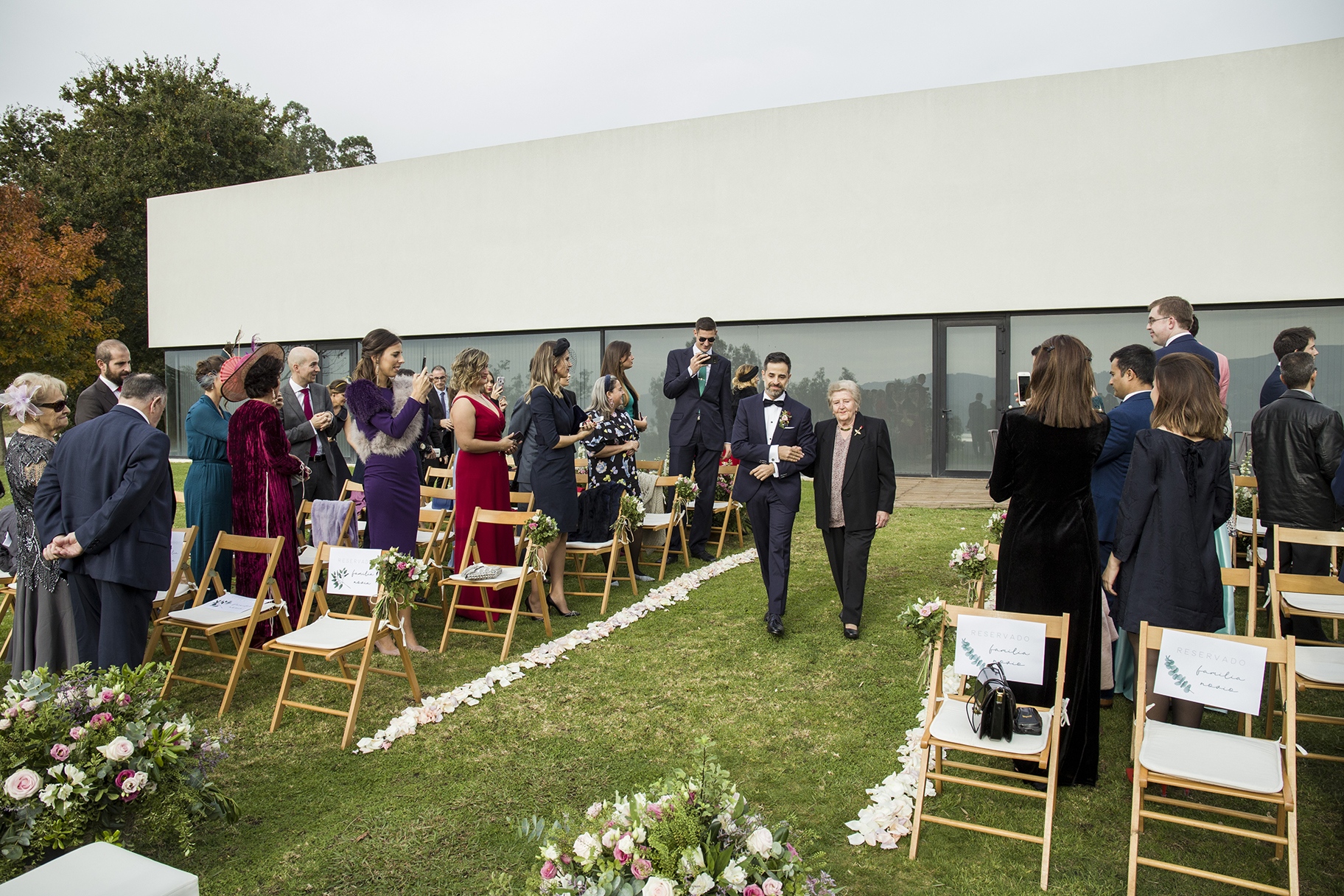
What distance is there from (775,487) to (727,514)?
10.0 ft

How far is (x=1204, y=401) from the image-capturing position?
353 cm

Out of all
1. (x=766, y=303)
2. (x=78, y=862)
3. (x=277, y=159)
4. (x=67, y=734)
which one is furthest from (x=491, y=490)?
(x=277, y=159)

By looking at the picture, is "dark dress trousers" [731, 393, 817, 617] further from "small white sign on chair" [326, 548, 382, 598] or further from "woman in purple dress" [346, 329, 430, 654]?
"small white sign on chair" [326, 548, 382, 598]

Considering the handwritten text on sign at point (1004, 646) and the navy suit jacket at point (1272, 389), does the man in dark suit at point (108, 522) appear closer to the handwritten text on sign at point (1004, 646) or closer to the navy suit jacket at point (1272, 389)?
the handwritten text on sign at point (1004, 646)

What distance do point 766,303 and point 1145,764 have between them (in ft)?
39.0

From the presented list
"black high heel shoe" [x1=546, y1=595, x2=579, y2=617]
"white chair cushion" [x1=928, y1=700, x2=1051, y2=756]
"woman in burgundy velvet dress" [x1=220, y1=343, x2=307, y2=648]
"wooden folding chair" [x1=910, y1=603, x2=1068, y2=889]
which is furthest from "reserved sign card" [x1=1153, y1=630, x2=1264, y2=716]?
"woman in burgundy velvet dress" [x1=220, y1=343, x2=307, y2=648]

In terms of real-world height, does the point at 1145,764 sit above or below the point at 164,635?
above

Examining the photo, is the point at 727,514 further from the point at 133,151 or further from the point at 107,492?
the point at 133,151

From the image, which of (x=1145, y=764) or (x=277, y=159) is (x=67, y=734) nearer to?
(x=1145, y=764)

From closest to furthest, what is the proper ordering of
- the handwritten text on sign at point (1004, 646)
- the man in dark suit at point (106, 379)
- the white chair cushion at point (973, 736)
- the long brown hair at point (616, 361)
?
the white chair cushion at point (973, 736)
the handwritten text on sign at point (1004, 646)
the man in dark suit at point (106, 379)
the long brown hair at point (616, 361)

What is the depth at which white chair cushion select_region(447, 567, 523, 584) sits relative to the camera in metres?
5.41

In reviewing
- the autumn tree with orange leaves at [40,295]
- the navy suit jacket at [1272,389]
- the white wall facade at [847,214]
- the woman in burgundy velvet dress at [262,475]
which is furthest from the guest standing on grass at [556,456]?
the autumn tree with orange leaves at [40,295]

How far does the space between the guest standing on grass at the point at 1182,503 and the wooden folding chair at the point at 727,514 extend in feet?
17.1

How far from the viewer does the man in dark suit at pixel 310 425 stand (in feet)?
22.1
